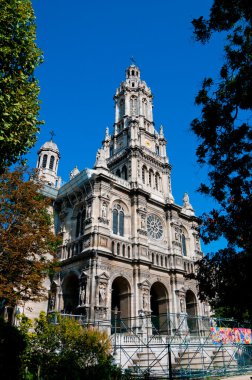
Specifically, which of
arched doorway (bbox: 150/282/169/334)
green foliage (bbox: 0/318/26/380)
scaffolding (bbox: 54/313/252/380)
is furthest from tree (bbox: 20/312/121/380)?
arched doorway (bbox: 150/282/169/334)

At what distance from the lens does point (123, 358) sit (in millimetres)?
19781

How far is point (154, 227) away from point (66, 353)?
24613 mm

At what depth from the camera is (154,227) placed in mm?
36344

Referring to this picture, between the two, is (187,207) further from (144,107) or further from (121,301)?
(121,301)

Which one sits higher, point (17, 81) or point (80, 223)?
point (80, 223)

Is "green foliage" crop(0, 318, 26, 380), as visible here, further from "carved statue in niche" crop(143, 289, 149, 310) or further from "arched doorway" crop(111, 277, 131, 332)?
"carved statue in niche" crop(143, 289, 149, 310)

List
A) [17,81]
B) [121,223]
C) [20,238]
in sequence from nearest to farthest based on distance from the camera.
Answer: [17,81] → [20,238] → [121,223]

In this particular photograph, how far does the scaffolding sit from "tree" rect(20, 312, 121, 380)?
1.62m

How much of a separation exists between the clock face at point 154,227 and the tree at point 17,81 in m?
24.3

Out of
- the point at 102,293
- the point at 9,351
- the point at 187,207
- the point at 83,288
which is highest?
the point at 187,207

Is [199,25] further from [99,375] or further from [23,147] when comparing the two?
[99,375]

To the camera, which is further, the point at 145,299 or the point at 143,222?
the point at 143,222

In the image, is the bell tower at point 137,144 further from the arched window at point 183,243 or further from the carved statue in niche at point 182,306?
the carved statue in niche at point 182,306

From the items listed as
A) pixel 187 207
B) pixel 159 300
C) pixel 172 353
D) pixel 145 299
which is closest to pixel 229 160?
pixel 172 353
